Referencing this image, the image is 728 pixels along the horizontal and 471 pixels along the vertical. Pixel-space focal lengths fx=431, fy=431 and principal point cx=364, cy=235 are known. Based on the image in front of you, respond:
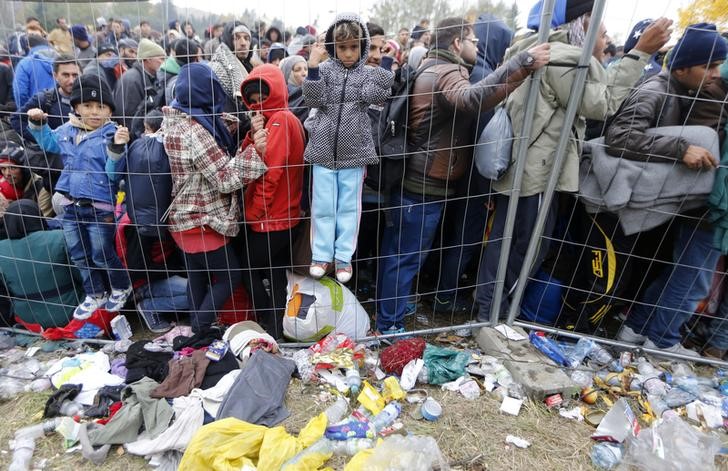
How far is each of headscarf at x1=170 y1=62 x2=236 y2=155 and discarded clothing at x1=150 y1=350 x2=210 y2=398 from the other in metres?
1.46

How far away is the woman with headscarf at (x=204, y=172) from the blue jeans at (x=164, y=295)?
1.18 feet

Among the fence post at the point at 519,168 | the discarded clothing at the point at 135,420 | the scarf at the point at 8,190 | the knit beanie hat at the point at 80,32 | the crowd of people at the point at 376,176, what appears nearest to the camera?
the discarded clothing at the point at 135,420

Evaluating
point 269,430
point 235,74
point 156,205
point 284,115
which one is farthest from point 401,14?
point 269,430

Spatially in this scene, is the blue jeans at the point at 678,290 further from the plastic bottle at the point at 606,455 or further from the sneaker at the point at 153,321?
the sneaker at the point at 153,321

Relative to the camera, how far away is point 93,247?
3.31 m

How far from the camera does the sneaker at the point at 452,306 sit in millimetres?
3875

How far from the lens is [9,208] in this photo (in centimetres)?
331

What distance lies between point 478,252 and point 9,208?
12.5 feet

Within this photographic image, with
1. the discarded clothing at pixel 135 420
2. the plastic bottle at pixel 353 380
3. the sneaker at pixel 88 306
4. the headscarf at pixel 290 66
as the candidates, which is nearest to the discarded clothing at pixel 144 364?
the discarded clothing at pixel 135 420

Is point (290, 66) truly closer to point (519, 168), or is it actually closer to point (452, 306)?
point (519, 168)

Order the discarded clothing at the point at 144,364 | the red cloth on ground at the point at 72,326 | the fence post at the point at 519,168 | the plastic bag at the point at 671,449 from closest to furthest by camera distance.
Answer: the plastic bag at the point at 671,449 → the fence post at the point at 519,168 → the discarded clothing at the point at 144,364 → the red cloth on ground at the point at 72,326

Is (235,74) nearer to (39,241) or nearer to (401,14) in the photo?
(401,14)

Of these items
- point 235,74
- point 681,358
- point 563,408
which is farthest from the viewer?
point 235,74

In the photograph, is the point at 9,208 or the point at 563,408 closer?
the point at 563,408
